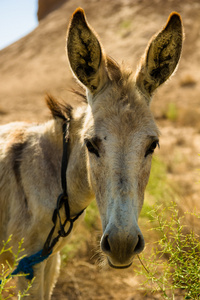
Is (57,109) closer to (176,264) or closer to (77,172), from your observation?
(77,172)

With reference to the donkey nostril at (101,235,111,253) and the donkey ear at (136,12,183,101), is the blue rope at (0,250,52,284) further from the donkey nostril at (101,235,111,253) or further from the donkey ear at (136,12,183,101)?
the donkey ear at (136,12,183,101)

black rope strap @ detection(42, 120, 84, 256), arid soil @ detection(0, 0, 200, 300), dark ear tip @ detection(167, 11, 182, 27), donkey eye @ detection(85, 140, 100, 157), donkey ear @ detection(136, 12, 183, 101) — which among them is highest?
dark ear tip @ detection(167, 11, 182, 27)

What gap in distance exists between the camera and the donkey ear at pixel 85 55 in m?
2.44

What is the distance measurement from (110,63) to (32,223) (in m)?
1.52

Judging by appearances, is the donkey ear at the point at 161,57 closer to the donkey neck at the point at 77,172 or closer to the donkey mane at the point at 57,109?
the donkey neck at the point at 77,172

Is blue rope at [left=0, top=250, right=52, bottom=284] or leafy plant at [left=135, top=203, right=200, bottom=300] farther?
blue rope at [left=0, top=250, right=52, bottom=284]

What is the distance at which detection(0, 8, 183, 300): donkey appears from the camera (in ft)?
6.97

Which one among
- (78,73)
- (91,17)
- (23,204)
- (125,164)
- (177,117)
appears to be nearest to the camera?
(125,164)

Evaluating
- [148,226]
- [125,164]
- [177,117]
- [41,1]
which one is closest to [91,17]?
[41,1]

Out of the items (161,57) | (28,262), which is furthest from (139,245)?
(161,57)

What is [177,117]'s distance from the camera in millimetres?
14453

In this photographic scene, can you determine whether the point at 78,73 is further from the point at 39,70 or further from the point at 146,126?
the point at 39,70

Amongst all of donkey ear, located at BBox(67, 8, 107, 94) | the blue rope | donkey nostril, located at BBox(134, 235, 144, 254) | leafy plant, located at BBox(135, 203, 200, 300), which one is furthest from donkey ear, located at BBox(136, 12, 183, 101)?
the blue rope

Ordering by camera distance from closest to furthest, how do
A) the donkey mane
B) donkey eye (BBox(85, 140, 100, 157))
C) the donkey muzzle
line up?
the donkey muzzle < donkey eye (BBox(85, 140, 100, 157)) < the donkey mane
